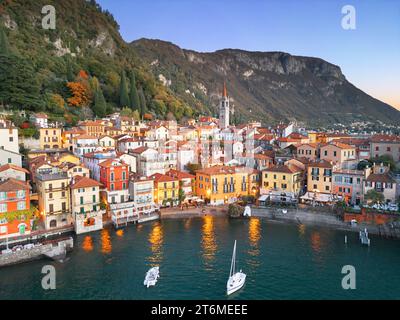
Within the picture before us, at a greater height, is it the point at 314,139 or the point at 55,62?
the point at 55,62

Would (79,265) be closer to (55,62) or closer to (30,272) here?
(30,272)

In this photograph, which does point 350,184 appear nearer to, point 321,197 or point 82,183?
point 321,197

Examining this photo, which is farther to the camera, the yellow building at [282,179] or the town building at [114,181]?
the yellow building at [282,179]

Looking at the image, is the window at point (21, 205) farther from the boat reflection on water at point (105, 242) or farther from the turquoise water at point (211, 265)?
the boat reflection on water at point (105, 242)

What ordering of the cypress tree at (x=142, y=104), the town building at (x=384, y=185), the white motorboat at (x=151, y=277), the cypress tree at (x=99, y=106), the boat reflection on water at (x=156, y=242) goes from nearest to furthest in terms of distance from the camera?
the white motorboat at (x=151, y=277) → the boat reflection on water at (x=156, y=242) → the town building at (x=384, y=185) → the cypress tree at (x=99, y=106) → the cypress tree at (x=142, y=104)

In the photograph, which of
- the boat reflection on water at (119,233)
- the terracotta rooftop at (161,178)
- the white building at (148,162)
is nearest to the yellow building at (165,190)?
the terracotta rooftop at (161,178)

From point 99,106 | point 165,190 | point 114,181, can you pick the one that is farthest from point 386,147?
point 99,106
